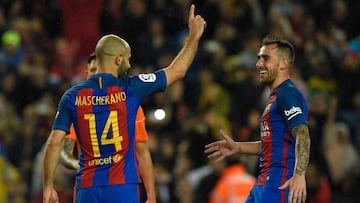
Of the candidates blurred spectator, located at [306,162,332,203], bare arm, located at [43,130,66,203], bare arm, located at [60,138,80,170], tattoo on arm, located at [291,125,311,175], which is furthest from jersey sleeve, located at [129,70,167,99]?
blurred spectator, located at [306,162,332,203]

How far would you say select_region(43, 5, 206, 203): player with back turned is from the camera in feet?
25.9

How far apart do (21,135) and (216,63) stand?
317 cm

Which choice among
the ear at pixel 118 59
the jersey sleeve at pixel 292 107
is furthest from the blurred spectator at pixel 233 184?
the ear at pixel 118 59

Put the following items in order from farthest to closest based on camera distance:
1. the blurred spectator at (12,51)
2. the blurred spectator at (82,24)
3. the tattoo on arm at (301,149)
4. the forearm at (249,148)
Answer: the blurred spectator at (82,24), the blurred spectator at (12,51), the forearm at (249,148), the tattoo on arm at (301,149)

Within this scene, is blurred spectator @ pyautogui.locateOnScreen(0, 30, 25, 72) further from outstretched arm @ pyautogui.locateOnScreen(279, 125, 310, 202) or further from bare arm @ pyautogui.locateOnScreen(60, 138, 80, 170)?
Answer: outstretched arm @ pyautogui.locateOnScreen(279, 125, 310, 202)

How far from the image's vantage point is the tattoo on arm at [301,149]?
7781 millimetres

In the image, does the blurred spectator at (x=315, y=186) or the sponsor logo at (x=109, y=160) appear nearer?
the sponsor logo at (x=109, y=160)

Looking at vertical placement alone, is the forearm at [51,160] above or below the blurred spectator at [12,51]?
below

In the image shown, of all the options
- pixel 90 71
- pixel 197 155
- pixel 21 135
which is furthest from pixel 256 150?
pixel 21 135

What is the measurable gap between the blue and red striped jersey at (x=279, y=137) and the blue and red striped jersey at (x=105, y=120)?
3.15 ft

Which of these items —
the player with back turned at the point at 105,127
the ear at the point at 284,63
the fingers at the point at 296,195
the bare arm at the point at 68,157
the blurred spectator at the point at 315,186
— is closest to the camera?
the fingers at the point at 296,195

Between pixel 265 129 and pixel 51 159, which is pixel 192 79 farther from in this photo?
pixel 51 159

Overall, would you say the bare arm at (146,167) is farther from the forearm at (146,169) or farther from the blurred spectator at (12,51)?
the blurred spectator at (12,51)

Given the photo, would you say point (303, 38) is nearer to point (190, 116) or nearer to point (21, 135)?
point (190, 116)
